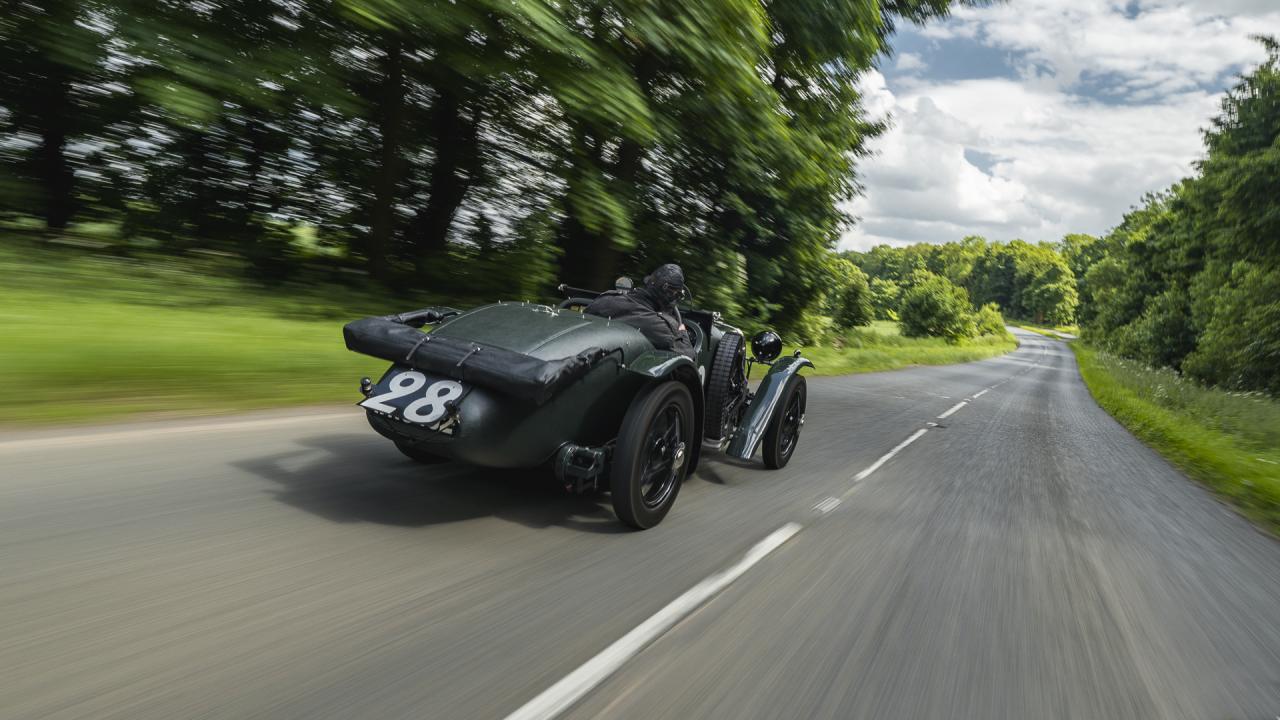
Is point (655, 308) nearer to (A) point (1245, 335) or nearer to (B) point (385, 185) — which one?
(B) point (385, 185)

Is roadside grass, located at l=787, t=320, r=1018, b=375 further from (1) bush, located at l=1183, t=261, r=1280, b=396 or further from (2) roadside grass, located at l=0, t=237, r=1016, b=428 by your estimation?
(2) roadside grass, located at l=0, t=237, r=1016, b=428

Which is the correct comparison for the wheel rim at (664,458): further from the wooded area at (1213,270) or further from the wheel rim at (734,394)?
the wooded area at (1213,270)

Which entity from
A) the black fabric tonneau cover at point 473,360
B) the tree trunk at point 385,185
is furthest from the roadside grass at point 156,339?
the black fabric tonneau cover at point 473,360

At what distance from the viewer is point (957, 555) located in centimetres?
409

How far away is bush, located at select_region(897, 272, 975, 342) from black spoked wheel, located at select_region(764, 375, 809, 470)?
2140 inches

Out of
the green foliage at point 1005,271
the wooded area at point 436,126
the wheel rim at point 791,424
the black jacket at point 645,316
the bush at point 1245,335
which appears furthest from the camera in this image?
the green foliage at point 1005,271

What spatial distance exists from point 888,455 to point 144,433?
6.31m

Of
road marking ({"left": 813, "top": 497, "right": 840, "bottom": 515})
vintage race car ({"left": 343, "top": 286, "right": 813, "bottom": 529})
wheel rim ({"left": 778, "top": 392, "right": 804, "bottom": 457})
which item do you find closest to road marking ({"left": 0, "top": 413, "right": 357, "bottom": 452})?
vintage race car ({"left": 343, "top": 286, "right": 813, "bottom": 529})

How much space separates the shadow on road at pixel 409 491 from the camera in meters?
3.61

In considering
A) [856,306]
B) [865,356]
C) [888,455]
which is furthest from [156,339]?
[856,306]

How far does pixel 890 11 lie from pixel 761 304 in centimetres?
678

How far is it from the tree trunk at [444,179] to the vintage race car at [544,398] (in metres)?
8.07

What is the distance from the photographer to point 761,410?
532 cm

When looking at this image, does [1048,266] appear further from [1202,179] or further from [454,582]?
[454,582]
